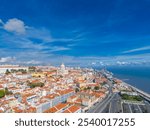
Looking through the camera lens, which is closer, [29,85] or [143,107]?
[143,107]

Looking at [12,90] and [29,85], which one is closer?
[12,90]

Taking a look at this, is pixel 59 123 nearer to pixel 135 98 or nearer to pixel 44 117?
pixel 44 117

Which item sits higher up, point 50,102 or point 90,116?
point 90,116

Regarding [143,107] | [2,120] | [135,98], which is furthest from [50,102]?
[2,120]

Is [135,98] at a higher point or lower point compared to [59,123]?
lower

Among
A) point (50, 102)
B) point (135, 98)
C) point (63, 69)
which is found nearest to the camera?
point (50, 102)

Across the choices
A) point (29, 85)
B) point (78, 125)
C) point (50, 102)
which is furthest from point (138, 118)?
point (29, 85)

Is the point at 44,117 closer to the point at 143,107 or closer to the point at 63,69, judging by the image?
the point at 143,107

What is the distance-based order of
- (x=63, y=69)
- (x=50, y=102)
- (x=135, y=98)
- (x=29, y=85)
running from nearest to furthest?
1. (x=50, y=102)
2. (x=135, y=98)
3. (x=29, y=85)
4. (x=63, y=69)
